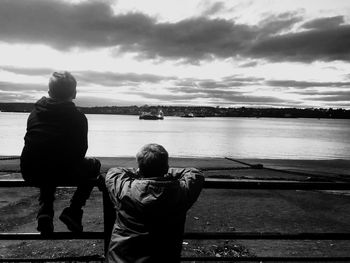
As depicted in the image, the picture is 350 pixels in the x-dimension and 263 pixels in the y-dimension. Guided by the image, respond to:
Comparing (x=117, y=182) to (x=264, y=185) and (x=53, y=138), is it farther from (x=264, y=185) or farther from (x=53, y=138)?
(x=264, y=185)

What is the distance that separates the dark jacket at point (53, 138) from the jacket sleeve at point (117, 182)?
483 millimetres

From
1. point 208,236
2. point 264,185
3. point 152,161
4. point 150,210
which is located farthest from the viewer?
point 208,236

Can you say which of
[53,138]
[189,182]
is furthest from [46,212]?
[189,182]

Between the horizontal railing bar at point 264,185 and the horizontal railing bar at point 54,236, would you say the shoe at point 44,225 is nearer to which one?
the horizontal railing bar at point 54,236

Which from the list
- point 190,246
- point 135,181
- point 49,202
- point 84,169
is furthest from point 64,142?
point 190,246

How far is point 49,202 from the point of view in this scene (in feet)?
9.40

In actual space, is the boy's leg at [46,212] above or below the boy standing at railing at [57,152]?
below

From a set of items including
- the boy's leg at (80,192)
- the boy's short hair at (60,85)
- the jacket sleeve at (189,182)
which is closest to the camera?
the jacket sleeve at (189,182)

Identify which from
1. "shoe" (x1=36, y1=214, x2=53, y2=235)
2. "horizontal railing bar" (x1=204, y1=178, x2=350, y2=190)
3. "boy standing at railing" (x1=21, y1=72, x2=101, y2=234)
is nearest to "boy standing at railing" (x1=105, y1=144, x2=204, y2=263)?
"horizontal railing bar" (x1=204, y1=178, x2=350, y2=190)

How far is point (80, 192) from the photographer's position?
9.59 feet

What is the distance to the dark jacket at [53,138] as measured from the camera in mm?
2785

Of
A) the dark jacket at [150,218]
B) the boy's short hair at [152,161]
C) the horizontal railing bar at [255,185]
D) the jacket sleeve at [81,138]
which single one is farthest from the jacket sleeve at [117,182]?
the horizontal railing bar at [255,185]

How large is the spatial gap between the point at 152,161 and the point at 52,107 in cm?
109

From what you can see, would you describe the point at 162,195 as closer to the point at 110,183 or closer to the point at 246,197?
the point at 110,183
